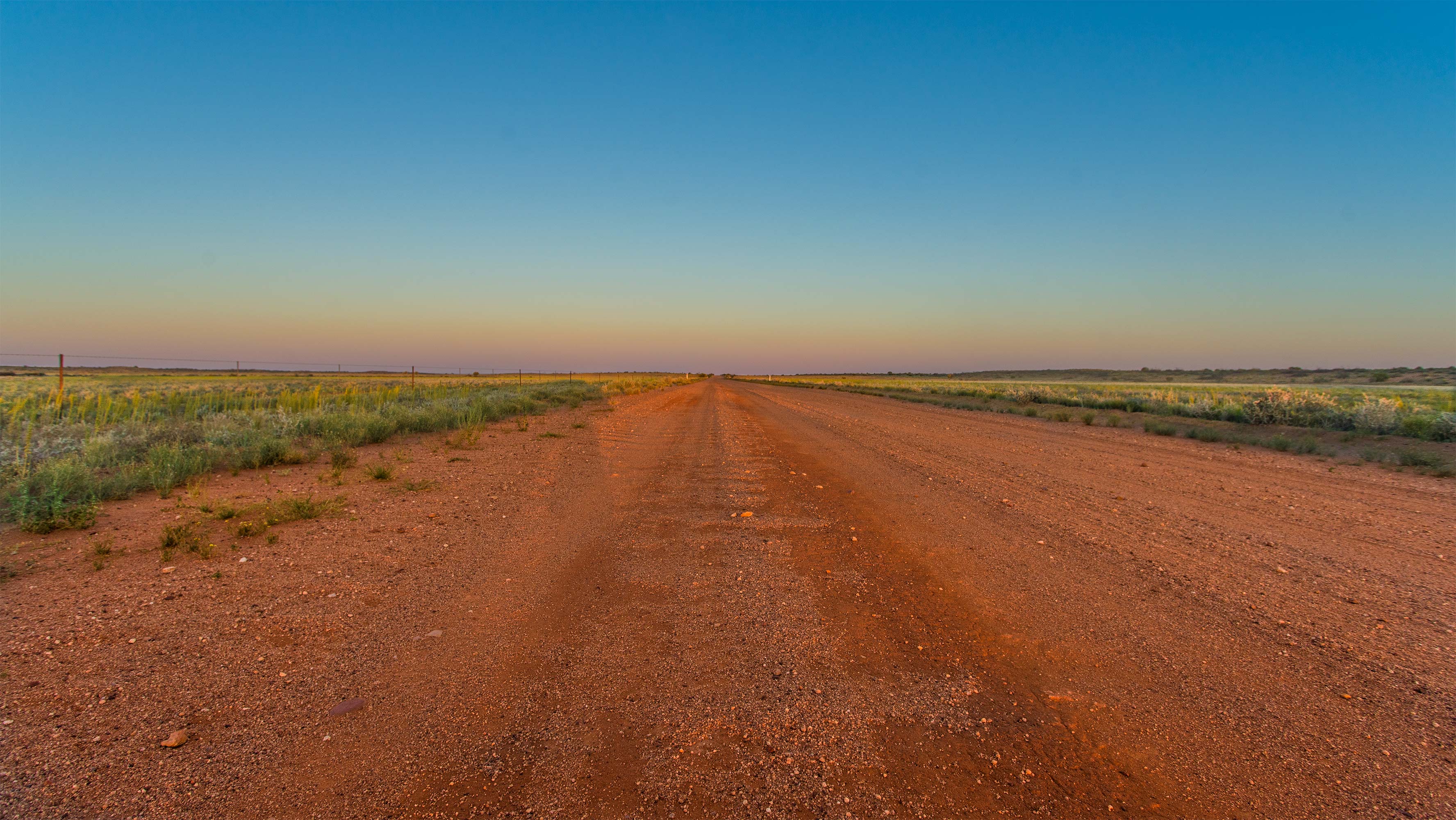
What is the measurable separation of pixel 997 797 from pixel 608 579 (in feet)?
11.0

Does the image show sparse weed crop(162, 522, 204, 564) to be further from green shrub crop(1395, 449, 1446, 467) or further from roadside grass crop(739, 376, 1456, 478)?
green shrub crop(1395, 449, 1446, 467)

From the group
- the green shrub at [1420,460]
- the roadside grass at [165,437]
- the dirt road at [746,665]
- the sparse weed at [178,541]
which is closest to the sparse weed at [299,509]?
the dirt road at [746,665]

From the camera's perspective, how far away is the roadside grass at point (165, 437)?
21.7 feet

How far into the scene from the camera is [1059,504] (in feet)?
25.4

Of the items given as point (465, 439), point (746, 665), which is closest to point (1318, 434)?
point (746, 665)

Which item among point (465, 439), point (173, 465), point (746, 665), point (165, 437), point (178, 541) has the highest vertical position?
point (165, 437)

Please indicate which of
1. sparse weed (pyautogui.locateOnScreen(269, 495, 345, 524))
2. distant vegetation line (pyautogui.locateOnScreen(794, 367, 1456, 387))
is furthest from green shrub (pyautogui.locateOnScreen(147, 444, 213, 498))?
distant vegetation line (pyautogui.locateOnScreen(794, 367, 1456, 387))

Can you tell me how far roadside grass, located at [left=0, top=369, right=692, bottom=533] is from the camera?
6.60m

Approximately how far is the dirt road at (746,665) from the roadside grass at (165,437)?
59 cm

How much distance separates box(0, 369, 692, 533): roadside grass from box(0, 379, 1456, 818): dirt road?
59 centimetres

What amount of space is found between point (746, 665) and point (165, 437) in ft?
40.4

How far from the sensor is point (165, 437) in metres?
10.5

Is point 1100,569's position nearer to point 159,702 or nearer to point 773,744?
point 773,744

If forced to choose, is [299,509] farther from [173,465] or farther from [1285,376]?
[1285,376]
